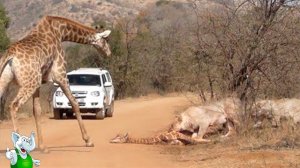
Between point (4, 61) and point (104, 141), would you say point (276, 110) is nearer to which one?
point (104, 141)

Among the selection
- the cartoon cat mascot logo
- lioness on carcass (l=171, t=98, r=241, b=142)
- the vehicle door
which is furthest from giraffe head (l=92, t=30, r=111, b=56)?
the cartoon cat mascot logo

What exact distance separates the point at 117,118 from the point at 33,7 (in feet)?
178

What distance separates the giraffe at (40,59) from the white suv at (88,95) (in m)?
8.02

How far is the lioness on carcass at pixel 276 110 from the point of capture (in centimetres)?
1700

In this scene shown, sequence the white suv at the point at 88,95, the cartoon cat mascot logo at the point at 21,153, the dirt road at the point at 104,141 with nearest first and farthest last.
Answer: the cartoon cat mascot logo at the point at 21,153, the dirt road at the point at 104,141, the white suv at the point at 88,95

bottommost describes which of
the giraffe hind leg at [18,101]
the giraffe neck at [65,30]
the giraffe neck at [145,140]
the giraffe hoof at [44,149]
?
the giraffe neck at [145,140]

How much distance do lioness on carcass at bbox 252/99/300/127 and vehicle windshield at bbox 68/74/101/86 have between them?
9.21 metres

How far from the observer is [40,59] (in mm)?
14352

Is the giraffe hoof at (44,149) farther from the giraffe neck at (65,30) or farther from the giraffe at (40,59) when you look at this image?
the giraffe neck at (65,30)

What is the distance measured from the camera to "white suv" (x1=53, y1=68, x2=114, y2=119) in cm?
2422

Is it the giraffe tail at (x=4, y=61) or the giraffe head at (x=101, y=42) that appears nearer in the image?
the giraffe tail at (x=4, y=61)

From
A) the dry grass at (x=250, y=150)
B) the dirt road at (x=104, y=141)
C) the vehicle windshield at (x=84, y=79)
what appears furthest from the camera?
the vehicle windshield at (x=84, y=79)

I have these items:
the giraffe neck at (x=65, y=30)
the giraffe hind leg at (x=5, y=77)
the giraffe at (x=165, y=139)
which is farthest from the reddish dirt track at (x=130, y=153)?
the giraffe neck at (x=65, y=30)

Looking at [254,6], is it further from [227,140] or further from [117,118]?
[117,118]
